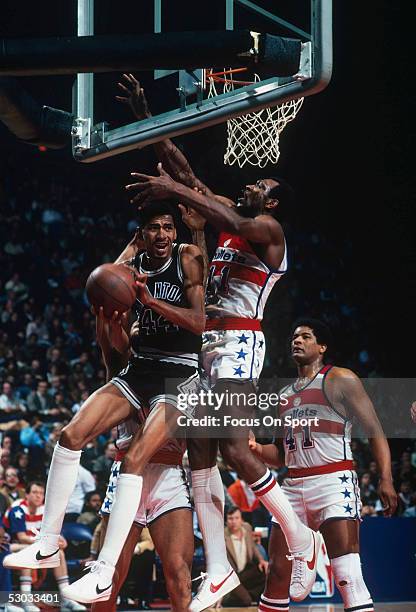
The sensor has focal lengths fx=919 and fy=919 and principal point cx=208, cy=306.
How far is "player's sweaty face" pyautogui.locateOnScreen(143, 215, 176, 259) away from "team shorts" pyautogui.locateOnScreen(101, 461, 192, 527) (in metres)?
1.42

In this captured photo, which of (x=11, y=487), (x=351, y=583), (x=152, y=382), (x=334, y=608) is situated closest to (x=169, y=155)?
(x=152, y=382)

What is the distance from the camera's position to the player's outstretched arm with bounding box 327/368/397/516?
20.2 feet

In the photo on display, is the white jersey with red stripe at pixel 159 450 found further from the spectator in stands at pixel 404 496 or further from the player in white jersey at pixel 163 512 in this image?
the spectator in stands at pixel 404 496

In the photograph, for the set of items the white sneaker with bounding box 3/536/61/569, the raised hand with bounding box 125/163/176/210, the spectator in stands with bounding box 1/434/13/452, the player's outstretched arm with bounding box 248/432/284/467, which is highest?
the raised hand with bounding box 125/163/176/210

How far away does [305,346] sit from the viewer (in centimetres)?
691

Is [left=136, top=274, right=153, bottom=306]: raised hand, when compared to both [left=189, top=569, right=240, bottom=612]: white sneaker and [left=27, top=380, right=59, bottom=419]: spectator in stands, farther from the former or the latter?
[left=27, top=380, right=59, bottom=419]: spectator in stands

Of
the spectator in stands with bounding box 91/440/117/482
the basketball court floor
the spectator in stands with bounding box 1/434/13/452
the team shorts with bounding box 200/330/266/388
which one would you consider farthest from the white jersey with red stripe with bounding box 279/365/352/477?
the spectator in stands with bounding box 1/434/13/452

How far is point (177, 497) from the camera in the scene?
19.7 ft

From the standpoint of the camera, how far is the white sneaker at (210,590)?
571 centimetres

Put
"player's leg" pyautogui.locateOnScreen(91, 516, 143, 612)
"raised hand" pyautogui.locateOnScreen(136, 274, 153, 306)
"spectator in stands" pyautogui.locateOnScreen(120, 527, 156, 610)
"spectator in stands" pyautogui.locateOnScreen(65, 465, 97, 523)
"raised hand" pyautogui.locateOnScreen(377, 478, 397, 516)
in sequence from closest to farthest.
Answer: "raised hand" pyautogui.locateOnScreen(136, 274, 153, 306)
"player's leg" pyautogui.locateOnScreen(91, 516, 143, 612)
"raised hand" pyautogui.locateOnScreen(377, 478, 397, 516)
"spectator in stands" pyautogui.locateOnScreen(120, 527, 156, 610)
"spectator in stands" pyautogui.locateOnScreen(65, 465, 97, 523)

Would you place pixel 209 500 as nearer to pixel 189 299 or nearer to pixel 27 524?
pixel 189 299

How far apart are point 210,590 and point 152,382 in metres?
1.35

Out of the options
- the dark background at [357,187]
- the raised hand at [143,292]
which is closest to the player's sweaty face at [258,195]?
the raised hand at [143,292]

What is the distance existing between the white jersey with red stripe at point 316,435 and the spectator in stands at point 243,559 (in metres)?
3.31
